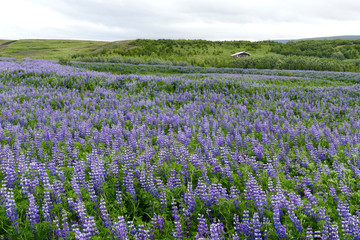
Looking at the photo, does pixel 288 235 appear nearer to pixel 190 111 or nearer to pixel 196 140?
pixel 196 140

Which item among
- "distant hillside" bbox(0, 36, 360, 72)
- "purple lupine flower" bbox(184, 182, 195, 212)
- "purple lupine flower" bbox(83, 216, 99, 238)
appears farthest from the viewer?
"distant hillside" bbox(0, 36, 360, 72)

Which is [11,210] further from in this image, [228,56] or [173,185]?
[228,56]

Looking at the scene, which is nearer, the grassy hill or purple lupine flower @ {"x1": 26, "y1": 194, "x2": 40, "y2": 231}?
purple lupine flower @ {"x1": 26, "y1": 194, "x2": 40, "y2": 231}

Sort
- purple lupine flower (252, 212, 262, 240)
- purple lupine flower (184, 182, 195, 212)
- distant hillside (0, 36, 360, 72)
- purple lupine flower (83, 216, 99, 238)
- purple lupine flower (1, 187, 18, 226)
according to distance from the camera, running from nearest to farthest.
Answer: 1. purple lupine flower (83, 216, 99, 238)
2. purple lupine flower (252, 212, 262, 240)
3. purple lupine flower (1, 187, 18, 226)
4. purple lupine flower (184, 182, 195, 212)
5. distant hillside (0, 36, 360, 72)

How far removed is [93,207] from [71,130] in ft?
12.9

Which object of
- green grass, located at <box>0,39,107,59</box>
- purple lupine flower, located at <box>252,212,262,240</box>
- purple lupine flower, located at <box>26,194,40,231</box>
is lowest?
purple lupine flower, located at <box>252,212,262,240</box>

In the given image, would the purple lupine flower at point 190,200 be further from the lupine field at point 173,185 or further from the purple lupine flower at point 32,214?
the purple lupine flower at point 32,214

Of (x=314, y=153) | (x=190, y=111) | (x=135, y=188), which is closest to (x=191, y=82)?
(x=190, y=111)

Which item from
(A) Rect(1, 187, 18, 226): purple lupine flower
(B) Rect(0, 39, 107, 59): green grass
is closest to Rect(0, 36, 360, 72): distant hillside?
(B) Rect(0, 39, 107, 59): green grass

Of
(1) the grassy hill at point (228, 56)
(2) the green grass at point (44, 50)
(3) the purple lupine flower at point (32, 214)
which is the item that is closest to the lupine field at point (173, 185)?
(3) the purple lupine flower at point (32, 214)

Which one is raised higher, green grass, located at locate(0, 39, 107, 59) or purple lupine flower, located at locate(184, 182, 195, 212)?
green grass, located at locate(0, 39, 107, 59)

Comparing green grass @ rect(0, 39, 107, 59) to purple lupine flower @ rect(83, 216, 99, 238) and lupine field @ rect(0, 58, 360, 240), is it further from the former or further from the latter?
purple lupine flower @ rect(83, 216, 99, 238)

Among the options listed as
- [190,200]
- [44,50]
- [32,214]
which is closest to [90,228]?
[32,214]

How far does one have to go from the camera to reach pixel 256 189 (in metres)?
3.75
